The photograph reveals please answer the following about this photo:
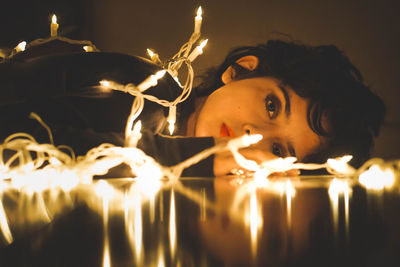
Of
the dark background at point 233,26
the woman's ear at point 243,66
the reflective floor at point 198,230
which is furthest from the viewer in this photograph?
the dark background at point 233,26

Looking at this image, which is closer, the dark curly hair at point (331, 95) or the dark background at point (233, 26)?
the dark curly hair at point (331, 95)

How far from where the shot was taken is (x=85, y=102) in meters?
0.70

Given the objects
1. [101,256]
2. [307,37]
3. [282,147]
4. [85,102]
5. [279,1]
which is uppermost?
[279,1]

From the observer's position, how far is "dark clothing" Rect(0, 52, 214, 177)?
0.66m

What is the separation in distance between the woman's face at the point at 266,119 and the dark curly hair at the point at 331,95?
1.3 inches

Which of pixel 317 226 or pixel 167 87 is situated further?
pixel 167 87

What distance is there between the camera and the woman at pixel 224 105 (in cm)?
67

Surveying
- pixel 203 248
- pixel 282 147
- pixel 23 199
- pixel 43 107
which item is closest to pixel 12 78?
pixel 43 107

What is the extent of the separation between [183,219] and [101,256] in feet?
0.35

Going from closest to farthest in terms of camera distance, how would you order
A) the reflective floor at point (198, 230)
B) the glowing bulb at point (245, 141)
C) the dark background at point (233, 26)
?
the reflective floor at point (198, 230) → the glowing bulb at point (245, 141) → the dark background at point (233, 26)

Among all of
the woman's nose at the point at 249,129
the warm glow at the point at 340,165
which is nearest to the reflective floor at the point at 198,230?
the warm glow at the point at 340,165

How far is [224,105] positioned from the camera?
3.22ft

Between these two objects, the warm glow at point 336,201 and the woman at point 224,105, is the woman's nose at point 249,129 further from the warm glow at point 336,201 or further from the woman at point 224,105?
the warm glow at point 336,201

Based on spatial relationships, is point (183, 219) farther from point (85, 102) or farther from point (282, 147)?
point (282, 147)
